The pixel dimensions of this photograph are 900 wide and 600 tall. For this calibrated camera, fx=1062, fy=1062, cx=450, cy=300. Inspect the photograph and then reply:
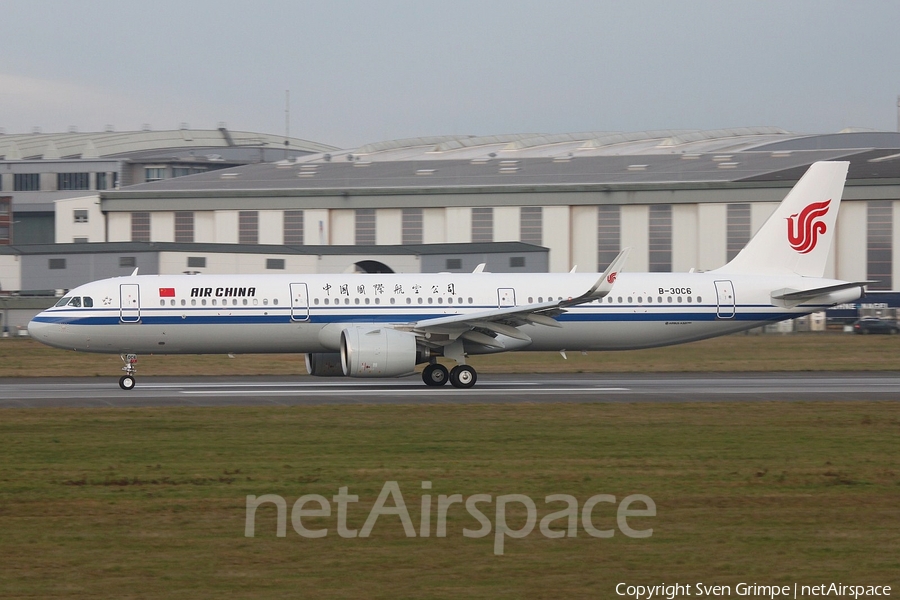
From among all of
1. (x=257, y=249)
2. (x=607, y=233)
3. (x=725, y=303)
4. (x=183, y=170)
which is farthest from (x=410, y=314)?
(x=183, y=170)

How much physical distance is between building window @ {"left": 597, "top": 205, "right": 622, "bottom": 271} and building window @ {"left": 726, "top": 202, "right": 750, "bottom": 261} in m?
6.44

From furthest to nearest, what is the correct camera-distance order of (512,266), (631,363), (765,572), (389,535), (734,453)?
(512,266) → (631,363) → (734,453) → (389,535) → (765,572)

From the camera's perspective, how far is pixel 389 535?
35.0ft

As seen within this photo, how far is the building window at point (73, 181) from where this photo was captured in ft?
310

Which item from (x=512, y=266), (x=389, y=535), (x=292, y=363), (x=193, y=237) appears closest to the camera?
(x=389, y=535)

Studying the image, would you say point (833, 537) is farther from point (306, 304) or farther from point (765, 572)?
point (306, 304)

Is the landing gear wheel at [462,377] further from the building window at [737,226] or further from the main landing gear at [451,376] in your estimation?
the building window at [737,226]

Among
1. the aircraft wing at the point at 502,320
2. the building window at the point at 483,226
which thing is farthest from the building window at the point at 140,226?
the aircraft wing at the point at 502,320

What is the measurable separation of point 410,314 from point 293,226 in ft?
129

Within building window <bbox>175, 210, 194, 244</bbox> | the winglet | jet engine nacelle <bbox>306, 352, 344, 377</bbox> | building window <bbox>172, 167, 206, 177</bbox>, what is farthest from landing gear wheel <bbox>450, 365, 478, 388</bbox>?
building window <bbox>172, 167, 206, 177</bbox>

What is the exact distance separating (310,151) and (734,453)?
121 m

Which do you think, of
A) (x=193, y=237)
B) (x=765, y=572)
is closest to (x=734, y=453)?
(x=765, y=572)

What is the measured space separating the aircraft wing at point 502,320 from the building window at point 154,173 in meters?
76.2

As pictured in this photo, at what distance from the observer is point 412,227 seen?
218ft
